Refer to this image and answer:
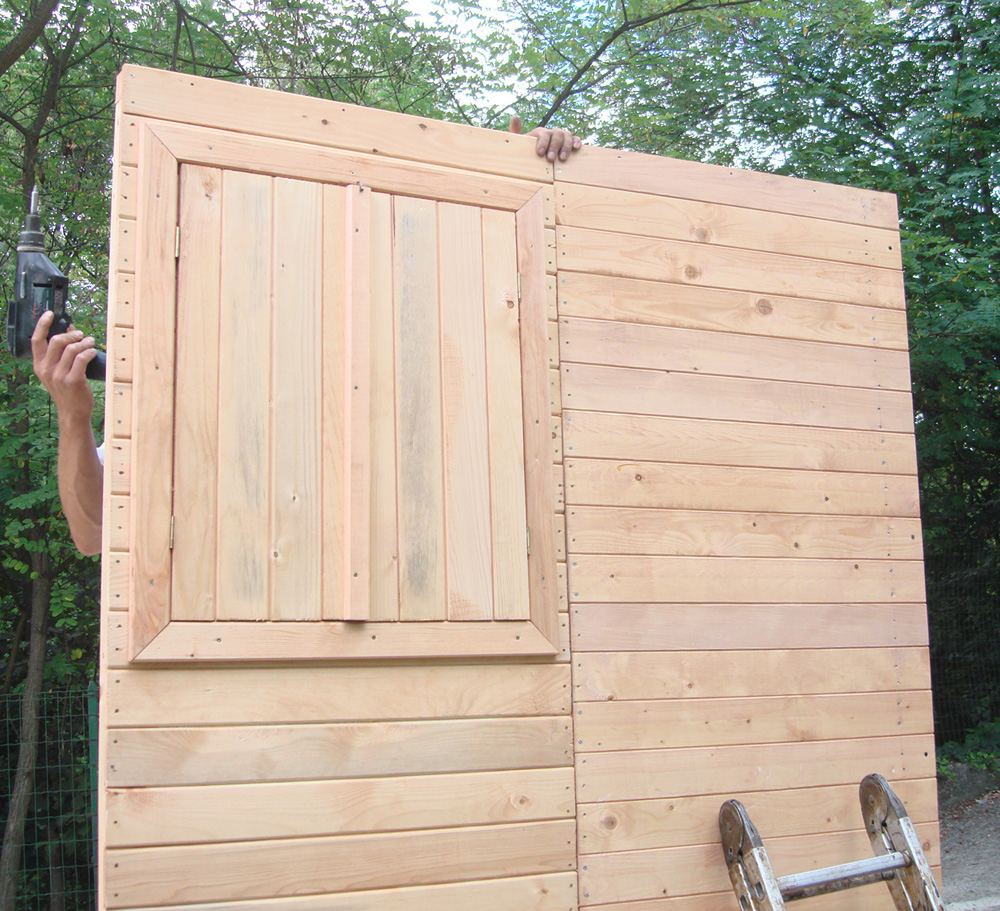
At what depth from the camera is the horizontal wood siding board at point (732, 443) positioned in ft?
8.20

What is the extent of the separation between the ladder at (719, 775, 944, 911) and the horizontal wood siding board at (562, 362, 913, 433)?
3.40 ft

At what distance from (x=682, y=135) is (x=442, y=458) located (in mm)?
5450

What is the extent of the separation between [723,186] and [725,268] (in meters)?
0.27

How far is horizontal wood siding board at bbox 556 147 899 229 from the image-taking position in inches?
105

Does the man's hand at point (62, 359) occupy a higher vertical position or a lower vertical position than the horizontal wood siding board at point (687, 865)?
higher

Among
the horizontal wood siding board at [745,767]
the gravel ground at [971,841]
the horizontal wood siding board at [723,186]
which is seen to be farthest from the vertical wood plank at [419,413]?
the gravel ground at [971,841]

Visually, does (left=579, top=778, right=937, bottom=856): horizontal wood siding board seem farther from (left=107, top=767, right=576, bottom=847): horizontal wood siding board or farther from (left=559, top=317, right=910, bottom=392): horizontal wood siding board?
(left=559, top=317, right=910, bottom=392): horizontal wood siding board

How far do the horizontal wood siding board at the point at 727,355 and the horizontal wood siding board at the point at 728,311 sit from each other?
0.08ft

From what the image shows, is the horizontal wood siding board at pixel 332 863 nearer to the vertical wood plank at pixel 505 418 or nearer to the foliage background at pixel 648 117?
the vertical wood plank at pixel 505 418

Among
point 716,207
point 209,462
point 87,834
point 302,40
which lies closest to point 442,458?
point 209,462

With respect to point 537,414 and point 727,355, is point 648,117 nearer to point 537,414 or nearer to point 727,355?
point 727,355

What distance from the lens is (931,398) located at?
643 centimetres

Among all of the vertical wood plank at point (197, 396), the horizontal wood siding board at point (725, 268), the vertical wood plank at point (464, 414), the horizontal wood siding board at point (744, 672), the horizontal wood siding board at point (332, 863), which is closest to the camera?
the horizontal wood siding board at point (332, 863)

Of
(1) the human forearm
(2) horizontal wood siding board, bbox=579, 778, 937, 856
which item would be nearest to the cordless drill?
(1) the human forearm
